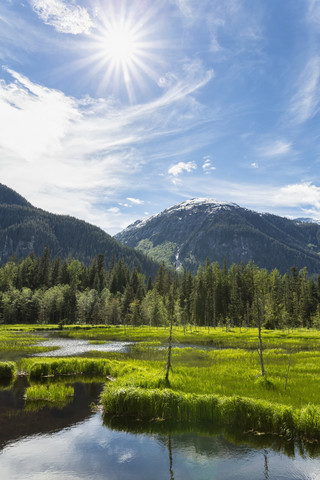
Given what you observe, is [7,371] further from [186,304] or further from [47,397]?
[186,304]

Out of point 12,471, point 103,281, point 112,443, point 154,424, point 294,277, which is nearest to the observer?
point 12,471

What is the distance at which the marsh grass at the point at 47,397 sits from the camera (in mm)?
21297

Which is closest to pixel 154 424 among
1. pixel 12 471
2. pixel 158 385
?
pixel 158 385

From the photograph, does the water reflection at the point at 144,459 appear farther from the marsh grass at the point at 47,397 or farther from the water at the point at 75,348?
the water at the point at 75,348

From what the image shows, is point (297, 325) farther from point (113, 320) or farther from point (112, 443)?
point (112, 443)

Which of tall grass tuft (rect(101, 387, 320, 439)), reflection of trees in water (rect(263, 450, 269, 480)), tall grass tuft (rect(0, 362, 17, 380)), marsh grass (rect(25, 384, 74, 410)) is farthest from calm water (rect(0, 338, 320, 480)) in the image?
tall grass tuft (rect(0, 362, 17, 380))

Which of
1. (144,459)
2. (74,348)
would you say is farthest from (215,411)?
(74,348)

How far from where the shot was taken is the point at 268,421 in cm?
1711

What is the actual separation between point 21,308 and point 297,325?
115 meters

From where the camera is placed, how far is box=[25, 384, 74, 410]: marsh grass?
69.9ft

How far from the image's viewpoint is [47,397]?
878 inches

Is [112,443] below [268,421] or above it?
below

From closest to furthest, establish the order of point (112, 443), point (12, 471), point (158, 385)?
point (12, 471)
point (112, 443)
point (158, 385)

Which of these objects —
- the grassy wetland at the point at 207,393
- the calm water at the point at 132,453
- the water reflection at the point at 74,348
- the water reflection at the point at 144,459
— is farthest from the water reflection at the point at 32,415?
the water reflection at the point at 74,348
